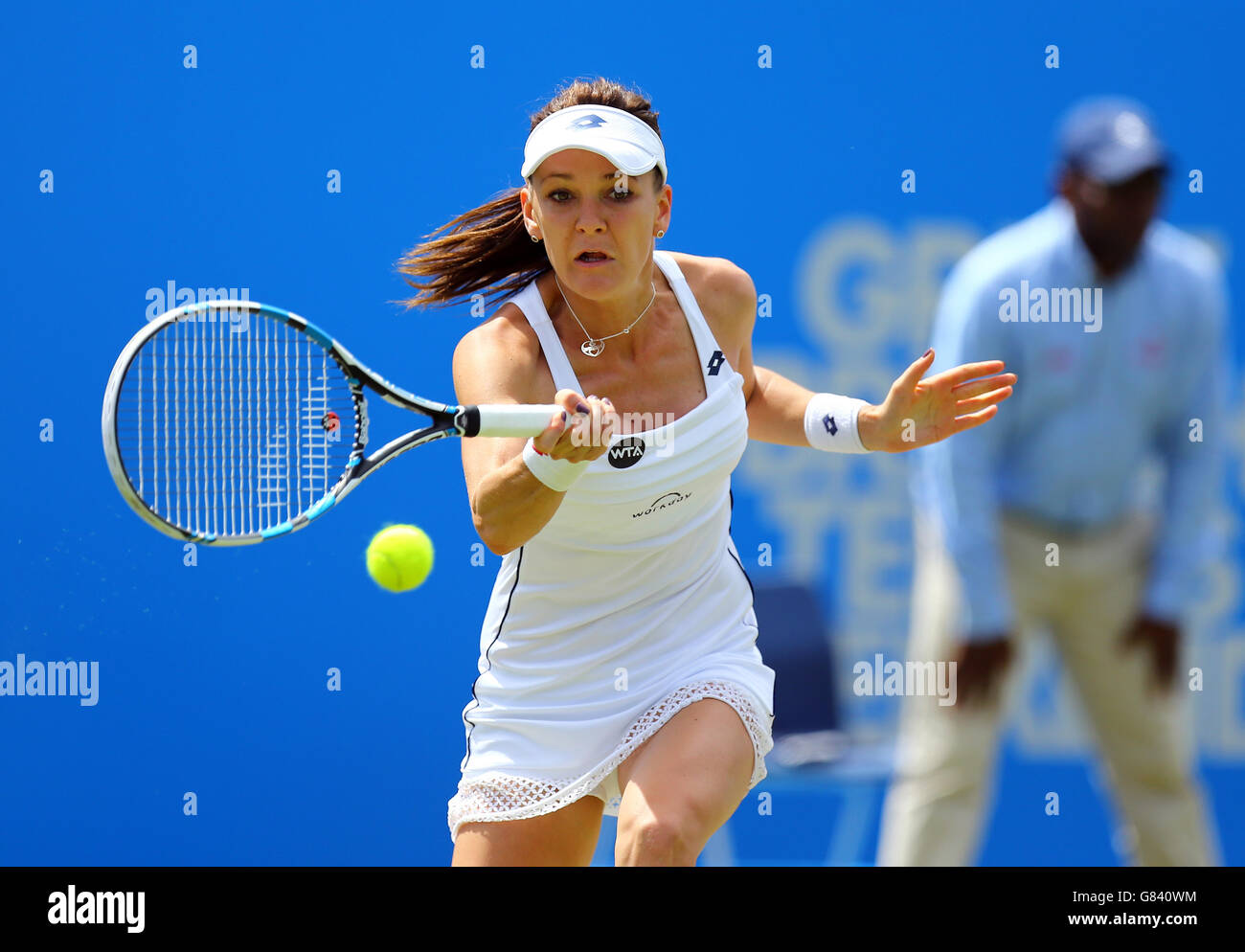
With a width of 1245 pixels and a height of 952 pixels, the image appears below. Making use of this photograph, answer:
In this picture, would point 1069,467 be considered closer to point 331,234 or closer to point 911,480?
point 911,480

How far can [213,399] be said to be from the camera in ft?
9.04

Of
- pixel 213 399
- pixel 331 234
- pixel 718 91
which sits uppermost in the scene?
pixel 718 91

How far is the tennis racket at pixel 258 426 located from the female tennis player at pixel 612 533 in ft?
0.44

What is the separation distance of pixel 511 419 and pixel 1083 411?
139 cm

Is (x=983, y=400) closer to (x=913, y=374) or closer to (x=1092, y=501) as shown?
(x=913, y=374)

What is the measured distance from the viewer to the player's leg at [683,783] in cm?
238

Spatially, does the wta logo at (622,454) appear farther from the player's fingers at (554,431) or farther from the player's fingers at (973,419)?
the player's fingers at (973,419)

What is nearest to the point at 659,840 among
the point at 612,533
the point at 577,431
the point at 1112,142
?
the point at 612,533

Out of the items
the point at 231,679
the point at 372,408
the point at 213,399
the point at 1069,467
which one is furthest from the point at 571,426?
the point at 231,679

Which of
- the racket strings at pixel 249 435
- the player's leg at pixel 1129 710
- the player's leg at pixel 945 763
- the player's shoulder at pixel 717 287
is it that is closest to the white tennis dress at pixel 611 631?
the player's shoulder at pixel 717 287

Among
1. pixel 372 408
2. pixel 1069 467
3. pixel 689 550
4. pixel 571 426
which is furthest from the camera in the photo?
pixel 372 408

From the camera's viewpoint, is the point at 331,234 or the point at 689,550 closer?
the point at 689,550

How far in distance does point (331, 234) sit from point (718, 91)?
1.02 m

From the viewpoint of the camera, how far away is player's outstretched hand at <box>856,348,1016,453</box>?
2801 mm
